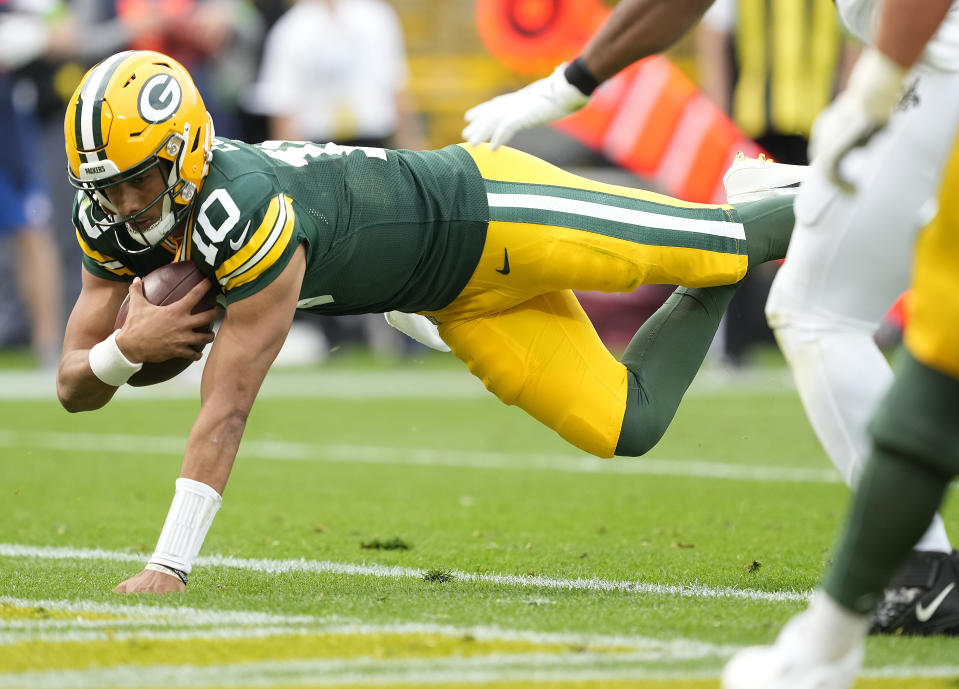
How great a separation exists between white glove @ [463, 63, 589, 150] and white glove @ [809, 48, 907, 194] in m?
1.01

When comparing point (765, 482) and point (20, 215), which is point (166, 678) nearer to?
point (765, 482)

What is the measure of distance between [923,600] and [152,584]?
5.33ft

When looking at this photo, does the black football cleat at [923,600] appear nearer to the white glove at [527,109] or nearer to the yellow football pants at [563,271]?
the yellow football pants at [563,271]

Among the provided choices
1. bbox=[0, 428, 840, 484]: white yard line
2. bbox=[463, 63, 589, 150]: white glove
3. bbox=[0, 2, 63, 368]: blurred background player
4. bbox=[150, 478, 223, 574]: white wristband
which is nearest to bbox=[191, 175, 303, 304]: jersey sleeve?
bbox=[150, 478, 223, 574]: white wristband

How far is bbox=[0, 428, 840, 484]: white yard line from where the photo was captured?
604 centimetres

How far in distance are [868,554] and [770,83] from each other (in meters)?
9.42

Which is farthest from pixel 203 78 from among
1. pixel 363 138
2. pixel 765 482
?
pixel 765 482

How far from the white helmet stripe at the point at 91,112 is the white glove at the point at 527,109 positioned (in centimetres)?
87

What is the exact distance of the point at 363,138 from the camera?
1115 centimetres

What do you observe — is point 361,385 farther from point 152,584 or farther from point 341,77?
point 152,584

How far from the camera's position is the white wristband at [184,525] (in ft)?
10.9

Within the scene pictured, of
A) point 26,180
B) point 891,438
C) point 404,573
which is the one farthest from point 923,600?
point 26,180

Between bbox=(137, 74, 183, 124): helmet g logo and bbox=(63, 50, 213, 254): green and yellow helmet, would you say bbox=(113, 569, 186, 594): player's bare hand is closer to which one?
bbox=(63, 50, 213, 254): green and yellow helmet

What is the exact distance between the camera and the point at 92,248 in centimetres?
356
